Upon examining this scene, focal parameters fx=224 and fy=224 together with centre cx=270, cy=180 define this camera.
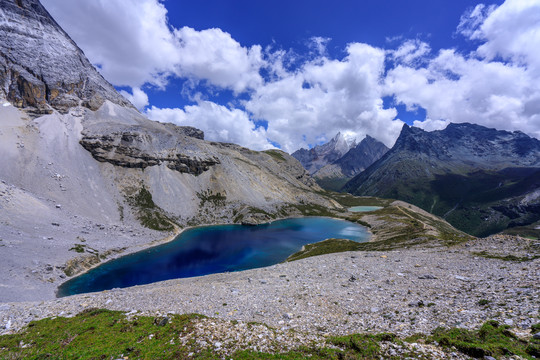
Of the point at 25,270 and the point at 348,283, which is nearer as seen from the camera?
the point at 348,283

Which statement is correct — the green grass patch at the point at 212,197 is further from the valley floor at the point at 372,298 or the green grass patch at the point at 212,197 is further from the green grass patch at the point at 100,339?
the green grass patch at the point at 100,339

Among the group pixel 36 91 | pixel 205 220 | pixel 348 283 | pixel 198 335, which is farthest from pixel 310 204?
pixel 36 91

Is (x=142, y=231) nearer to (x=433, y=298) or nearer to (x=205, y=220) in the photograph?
(x=205, y=220)

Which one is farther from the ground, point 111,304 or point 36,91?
point 36,91

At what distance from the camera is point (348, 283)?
28719mm

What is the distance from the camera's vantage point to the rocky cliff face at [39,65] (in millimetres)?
117250

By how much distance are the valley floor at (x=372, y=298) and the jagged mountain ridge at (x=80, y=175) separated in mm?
35304

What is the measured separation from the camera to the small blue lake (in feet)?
177

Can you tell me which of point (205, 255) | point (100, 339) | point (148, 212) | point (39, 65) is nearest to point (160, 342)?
point (100, 339)

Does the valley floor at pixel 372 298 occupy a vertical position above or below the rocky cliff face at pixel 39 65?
below

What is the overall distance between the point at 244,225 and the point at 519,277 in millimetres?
110053

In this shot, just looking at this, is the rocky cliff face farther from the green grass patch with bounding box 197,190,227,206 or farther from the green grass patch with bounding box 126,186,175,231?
the green grass patch with bounding box 197,190,227,206

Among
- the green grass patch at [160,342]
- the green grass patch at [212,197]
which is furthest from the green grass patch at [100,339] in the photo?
the green grass patch at [212,197]

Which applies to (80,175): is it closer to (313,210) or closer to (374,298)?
(374,298)
